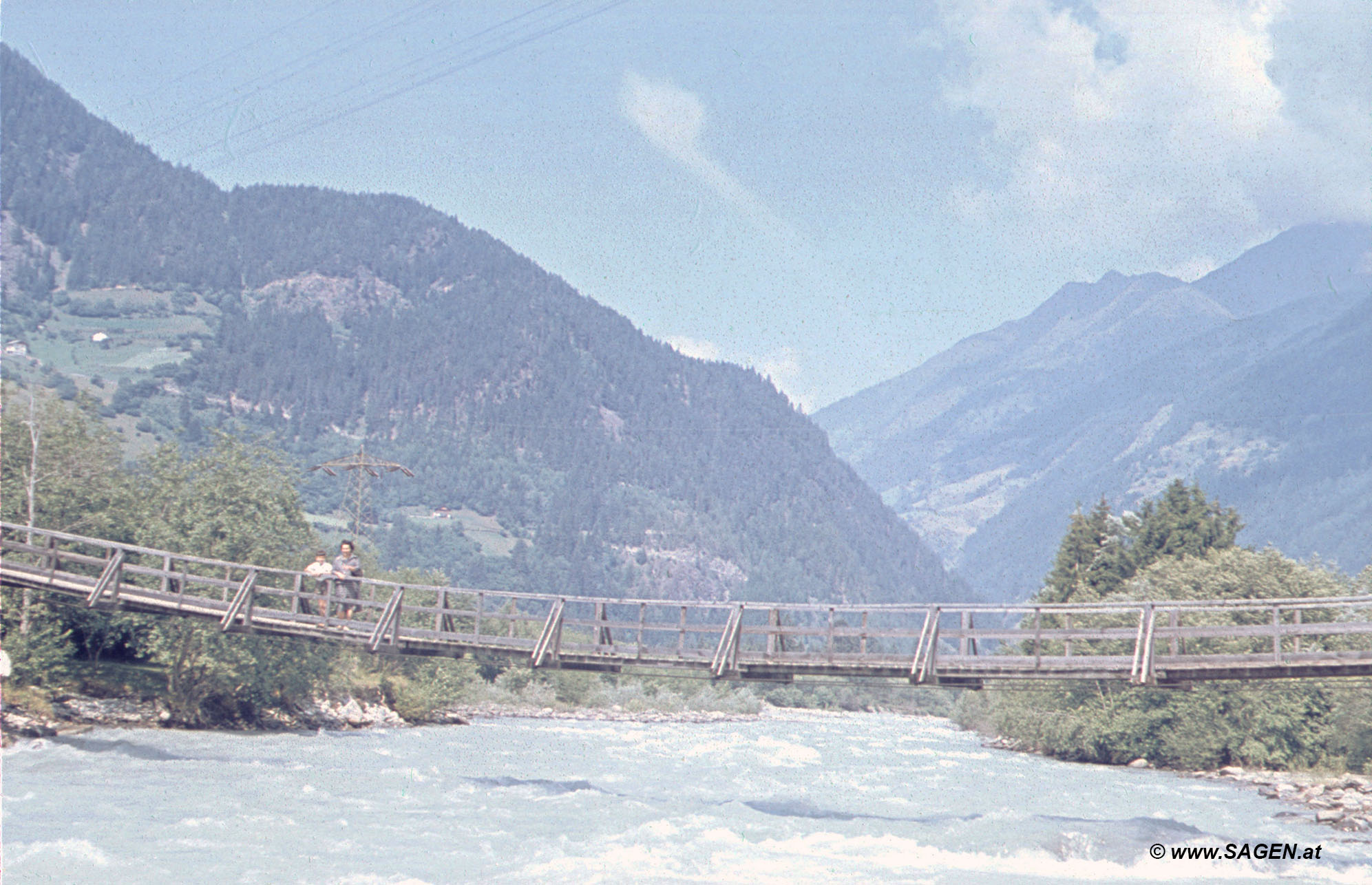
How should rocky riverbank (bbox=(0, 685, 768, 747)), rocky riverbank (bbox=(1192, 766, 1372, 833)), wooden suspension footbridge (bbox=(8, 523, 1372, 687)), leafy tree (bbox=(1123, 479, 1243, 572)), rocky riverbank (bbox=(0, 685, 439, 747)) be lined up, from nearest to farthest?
wooden suspension footbridge (bbox=(8, 523, 1372, 687)) → rocky riverbank (bbox=(1192, 766, 1372, 833)) → rocky riverbank (bbox=(0, 685, 439, 747)) → rocky riverbank (bbox=(0, 685, 768, 747)) → leafy tree (bbox=(1123, 479, 1243, 572))

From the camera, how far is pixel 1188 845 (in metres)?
29.6

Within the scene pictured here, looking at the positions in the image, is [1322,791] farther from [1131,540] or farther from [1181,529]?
[1131,540]

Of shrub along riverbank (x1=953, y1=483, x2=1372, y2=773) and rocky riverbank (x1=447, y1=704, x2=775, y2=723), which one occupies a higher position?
shrub along riverbank (x1=953, y1=483, x2=1372, y2=773)

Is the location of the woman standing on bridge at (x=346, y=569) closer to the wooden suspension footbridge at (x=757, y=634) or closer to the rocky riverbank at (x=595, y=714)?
the wooden suspension footbridge at (x=757, y=634)

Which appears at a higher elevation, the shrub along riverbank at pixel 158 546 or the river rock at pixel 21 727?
the shrub along riverbank at pixel 158 546

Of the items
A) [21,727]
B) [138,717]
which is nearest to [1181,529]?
[138,717]

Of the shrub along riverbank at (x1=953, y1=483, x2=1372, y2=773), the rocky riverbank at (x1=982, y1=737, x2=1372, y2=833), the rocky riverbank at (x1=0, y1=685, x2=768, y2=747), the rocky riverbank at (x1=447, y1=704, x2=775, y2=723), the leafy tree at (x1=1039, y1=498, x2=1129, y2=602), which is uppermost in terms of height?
the leafy tree at (x1=1039, y1=498, x2=1129, y2=602)

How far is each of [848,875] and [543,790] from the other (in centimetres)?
1304

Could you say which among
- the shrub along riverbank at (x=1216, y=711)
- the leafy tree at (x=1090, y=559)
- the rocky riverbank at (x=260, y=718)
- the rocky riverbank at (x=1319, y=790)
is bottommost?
the rocky riverbank at (x=260, y=718)

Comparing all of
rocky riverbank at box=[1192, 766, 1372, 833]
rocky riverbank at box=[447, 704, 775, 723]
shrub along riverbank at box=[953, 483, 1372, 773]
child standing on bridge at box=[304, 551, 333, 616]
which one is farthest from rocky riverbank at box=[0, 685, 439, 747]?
rocky riverbank at box=[1192, 766, 1372, 833]

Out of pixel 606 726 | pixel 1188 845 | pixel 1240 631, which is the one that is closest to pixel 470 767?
pixel 1188 845

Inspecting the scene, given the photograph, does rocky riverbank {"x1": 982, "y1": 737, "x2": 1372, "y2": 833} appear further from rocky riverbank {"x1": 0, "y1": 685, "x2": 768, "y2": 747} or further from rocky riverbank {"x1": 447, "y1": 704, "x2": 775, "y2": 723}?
rocky riverbank {"x1": 447, "y1": 704, "x2": 775, "y2": 723}

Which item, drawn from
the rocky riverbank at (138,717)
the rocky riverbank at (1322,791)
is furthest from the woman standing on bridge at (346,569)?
the rocky riverbank at (1322,791)

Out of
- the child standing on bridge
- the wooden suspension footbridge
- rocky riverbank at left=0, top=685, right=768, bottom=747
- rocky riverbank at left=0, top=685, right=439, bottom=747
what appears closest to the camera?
the wooden suspension footbridge
